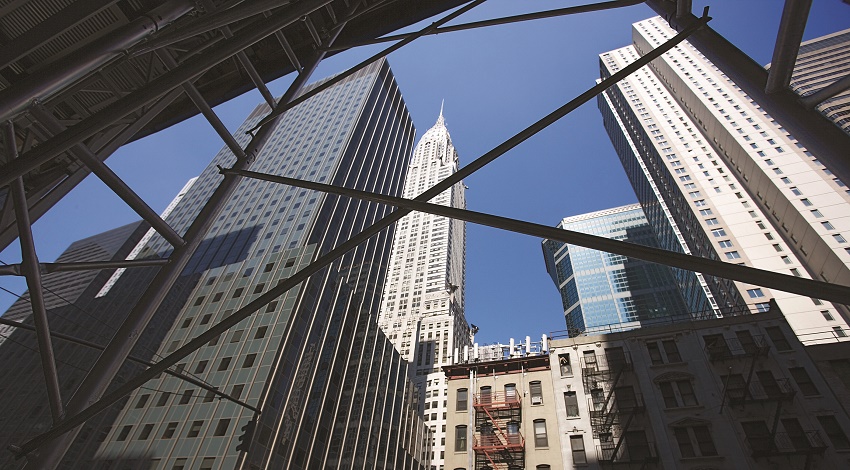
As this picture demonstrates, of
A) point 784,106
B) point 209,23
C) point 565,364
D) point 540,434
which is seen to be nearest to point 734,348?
point 565,364

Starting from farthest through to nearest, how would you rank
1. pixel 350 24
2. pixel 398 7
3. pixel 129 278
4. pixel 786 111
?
1. pixel 129 278
2. pixel 350 24
3. pixel 398 7
4. pixel 786 111

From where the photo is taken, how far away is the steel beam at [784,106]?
2.92 m

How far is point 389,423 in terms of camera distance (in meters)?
60.5

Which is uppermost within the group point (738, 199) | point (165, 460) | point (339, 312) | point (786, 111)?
point (738, 199)

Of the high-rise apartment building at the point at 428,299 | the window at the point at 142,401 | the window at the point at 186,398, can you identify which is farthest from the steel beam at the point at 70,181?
the high-rise apartment building at the point at 428,299

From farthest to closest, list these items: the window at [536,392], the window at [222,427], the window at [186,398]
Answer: the window at [186,398] < the window at [222,427] < the window at [536,392]

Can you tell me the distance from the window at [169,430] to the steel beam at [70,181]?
36126mm

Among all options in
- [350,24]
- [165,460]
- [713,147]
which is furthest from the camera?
[713,147]

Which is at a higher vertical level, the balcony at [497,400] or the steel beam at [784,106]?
the balcony at [497,400]

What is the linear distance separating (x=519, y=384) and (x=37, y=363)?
48626 mm

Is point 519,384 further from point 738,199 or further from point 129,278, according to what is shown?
point 738,199

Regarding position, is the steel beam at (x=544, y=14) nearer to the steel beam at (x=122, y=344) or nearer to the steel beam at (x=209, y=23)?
the steel beam at (x=209, y=23)

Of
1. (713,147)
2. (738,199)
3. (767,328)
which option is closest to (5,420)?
(767,328)

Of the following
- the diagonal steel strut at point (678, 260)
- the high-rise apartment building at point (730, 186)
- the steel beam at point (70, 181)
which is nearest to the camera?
the diagonal steel strut at point (678, 260)
